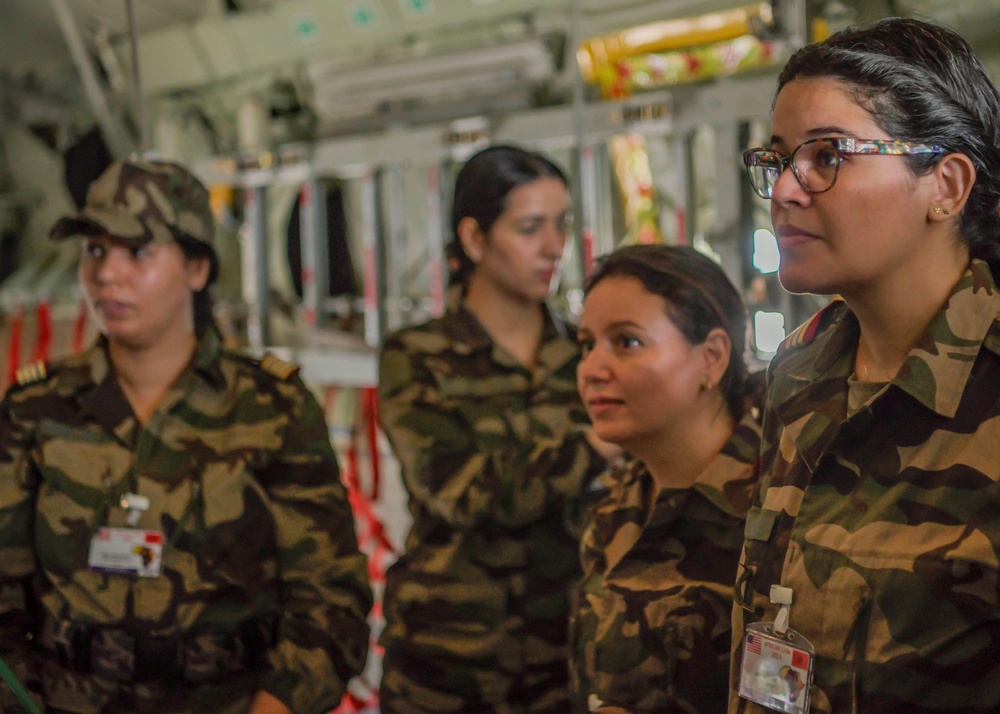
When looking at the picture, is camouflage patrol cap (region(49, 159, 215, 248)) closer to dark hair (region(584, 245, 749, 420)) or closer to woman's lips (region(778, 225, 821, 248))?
dark hair (region(584, 245, 749, 420))

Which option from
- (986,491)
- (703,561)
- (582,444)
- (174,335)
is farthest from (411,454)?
(986,491)

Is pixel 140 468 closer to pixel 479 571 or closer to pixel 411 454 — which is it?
pixel 411 454

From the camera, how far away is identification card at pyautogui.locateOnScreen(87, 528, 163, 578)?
151 cm

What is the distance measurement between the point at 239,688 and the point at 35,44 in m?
4.13

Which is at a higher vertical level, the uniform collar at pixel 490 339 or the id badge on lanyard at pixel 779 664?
the uniform collar at pixel 490 339

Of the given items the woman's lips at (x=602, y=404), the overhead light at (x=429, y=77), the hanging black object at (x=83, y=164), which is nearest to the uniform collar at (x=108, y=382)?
the woman's lips at (x=602, y=404)

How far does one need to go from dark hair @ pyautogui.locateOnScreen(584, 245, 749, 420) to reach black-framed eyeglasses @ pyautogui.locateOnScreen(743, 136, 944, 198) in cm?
38

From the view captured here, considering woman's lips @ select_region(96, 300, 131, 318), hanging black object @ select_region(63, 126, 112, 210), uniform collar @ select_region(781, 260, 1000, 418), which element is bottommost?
uniform collar @ select_region(781, 260, 1000, 418)

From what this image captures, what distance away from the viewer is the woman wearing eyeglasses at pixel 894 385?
0.85 meters

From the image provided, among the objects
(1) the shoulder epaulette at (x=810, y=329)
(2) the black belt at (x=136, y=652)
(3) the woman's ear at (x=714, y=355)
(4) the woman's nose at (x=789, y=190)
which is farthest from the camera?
(2) the black belt at (x=136, y=652)

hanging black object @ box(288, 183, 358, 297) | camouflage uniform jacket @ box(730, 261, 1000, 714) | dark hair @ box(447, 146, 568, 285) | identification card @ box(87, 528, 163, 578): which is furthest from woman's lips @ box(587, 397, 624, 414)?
hanging black object @ box(288, 183, 358, 297)

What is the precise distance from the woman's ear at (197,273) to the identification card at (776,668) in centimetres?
115

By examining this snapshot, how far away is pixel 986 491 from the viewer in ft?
2.77

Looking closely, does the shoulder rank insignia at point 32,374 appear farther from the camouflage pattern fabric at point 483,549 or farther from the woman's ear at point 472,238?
the woman's ear at point 472,238
